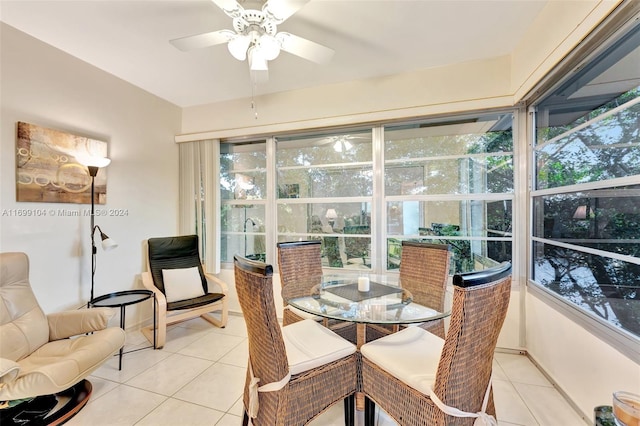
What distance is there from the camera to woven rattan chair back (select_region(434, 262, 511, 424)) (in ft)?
3.35

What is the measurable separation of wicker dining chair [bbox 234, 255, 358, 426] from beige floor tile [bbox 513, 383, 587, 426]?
1.25 m

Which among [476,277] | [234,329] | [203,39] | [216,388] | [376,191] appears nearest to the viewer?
[476,277]

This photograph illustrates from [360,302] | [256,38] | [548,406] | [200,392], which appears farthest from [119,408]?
[548,406]

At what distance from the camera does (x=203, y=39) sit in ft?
5.73

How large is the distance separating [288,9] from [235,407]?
2.48 meters

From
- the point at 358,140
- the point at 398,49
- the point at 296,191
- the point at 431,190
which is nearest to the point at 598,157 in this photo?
the point at 431,190

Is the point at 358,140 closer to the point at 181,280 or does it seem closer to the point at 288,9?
the point at 288,9

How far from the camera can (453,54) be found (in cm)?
242

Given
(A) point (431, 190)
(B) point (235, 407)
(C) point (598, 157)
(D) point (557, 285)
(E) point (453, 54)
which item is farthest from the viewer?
(A) point (431, 190)

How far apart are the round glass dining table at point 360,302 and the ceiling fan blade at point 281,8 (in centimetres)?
172

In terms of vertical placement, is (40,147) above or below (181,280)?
above

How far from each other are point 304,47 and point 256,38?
32cm

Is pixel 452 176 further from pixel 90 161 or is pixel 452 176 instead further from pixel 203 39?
pixel 90 161

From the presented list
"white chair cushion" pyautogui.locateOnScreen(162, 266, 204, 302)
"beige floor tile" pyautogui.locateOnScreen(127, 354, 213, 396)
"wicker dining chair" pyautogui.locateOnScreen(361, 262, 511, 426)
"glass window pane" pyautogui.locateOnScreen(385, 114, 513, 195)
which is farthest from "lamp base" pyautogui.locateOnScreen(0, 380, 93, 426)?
"glass window pane" pyautogui.locateOnScreen(385, 114, 513, 195)
